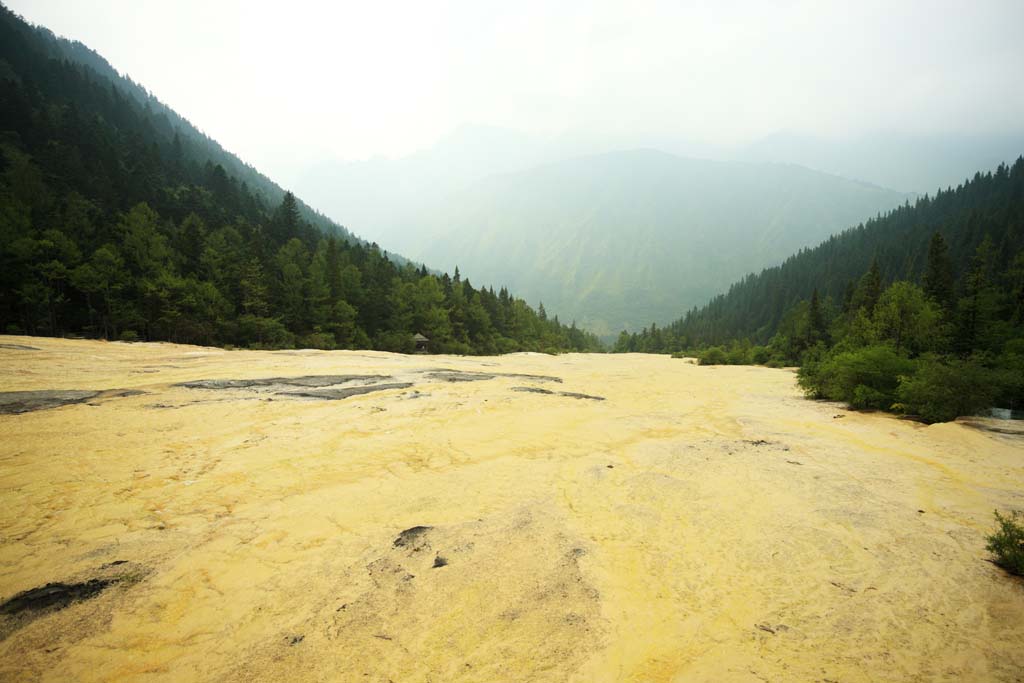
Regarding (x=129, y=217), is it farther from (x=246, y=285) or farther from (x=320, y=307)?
(x=320, y=307)

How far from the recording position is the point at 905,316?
34062 mm

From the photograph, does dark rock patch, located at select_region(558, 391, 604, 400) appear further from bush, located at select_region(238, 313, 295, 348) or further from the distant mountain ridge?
the distant mountain ridge

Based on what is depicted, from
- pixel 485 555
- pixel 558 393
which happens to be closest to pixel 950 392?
pixel 558 393

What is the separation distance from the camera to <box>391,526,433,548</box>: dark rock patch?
16.2 feet

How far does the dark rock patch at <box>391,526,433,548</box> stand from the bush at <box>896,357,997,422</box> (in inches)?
715

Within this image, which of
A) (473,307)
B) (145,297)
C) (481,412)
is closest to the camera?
(481,412)

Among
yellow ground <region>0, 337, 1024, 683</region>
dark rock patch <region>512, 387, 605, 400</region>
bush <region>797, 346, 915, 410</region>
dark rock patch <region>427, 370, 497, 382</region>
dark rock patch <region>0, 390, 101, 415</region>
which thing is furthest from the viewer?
dark rock patch <region>427, 370, 497, 382</region>

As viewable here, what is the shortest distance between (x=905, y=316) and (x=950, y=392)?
27847mm

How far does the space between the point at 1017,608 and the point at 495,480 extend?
6381mm

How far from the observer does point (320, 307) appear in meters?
45.0

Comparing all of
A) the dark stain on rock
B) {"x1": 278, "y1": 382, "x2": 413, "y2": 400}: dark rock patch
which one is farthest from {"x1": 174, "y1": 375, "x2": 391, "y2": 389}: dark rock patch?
the dark stain on rock

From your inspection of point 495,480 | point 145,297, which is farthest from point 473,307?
point 495,480

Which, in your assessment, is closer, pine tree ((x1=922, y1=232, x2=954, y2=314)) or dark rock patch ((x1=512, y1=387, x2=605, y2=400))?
dark rock patch ((x1=512, y1=387, x2=605, y2=400))

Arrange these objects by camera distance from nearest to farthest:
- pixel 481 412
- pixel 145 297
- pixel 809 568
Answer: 1. pixel 809 568
2. pixel 481 412
3. pixel 145 297
